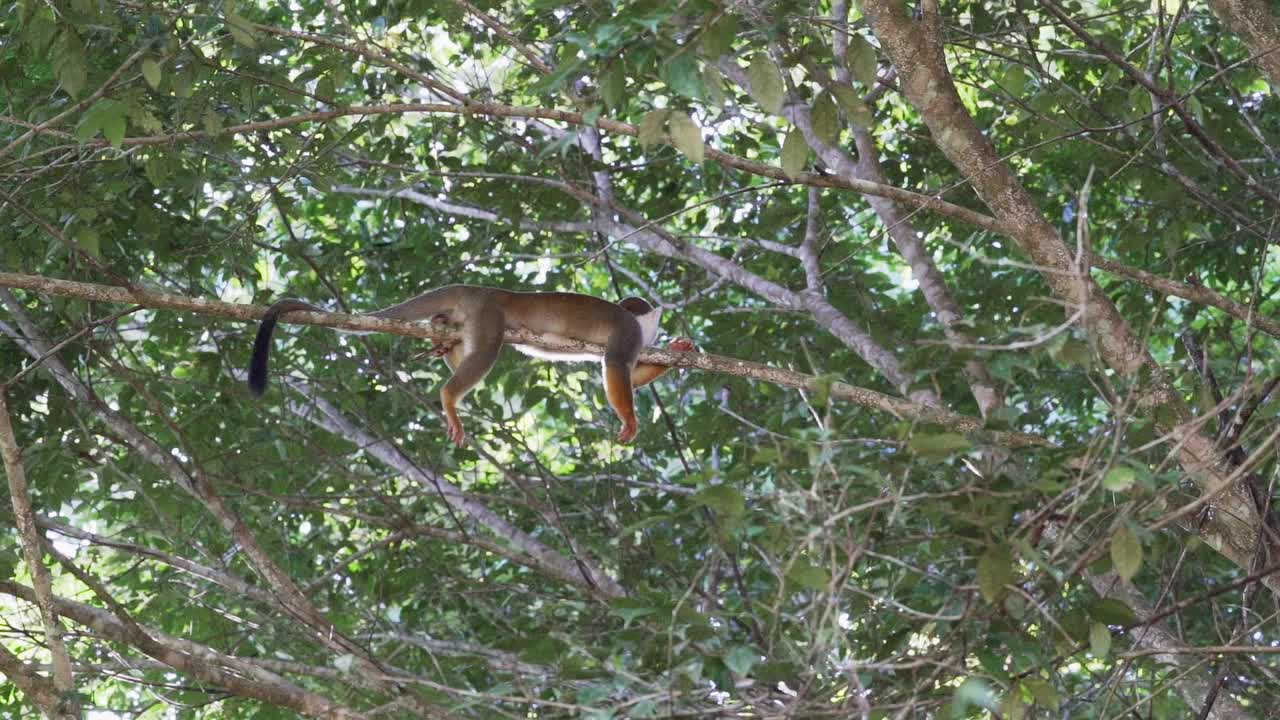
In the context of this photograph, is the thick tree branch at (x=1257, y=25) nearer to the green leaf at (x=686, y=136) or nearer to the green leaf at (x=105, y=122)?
the green leaf at (x=686, y=136)

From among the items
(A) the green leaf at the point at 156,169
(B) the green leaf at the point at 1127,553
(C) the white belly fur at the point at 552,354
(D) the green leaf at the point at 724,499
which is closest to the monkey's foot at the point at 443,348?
(C) the white belly fur at the point at 552,354

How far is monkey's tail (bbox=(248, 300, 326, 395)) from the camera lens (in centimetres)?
462

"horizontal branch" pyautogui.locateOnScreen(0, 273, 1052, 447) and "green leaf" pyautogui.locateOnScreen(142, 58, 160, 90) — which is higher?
"green leaf" pyautogui.locateOnScreen(142, 58, 160, 90)

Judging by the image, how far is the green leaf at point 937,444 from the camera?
8.69 feet

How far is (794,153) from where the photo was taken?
136 inches

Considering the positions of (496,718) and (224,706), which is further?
(224,706)

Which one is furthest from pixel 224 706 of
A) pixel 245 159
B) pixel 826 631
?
pixel 826 631

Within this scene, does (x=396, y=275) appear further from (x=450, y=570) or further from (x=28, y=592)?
(x=28, y=592)

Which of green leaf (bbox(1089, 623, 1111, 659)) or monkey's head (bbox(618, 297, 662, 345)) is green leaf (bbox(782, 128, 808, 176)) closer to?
green leaf (bbox(1089, 623, 1111, 659))

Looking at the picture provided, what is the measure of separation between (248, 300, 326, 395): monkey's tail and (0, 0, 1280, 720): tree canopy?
0.98 ft

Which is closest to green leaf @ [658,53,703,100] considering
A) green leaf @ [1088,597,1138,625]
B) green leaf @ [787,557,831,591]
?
green leaf @ [787,557,831,591]

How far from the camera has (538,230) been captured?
7258 mm

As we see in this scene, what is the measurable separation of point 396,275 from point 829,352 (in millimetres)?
Result: 2509

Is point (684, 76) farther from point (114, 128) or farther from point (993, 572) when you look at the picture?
point (114, 128)
